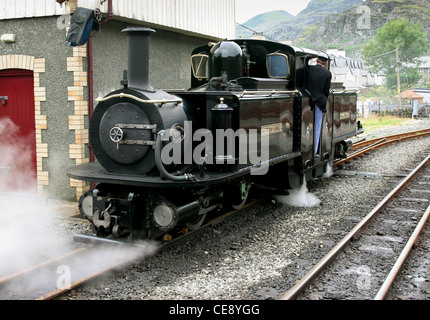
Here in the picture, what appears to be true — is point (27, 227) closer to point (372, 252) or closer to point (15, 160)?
point (15, 160)

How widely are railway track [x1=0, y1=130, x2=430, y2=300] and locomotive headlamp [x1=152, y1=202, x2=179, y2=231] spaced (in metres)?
0.37

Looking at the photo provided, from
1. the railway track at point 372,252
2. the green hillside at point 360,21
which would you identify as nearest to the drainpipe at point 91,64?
the railway track at point 372,252

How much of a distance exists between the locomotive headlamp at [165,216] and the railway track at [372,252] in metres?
1.49

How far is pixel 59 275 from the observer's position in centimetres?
491

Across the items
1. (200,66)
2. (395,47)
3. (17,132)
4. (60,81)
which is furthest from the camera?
(395,47)

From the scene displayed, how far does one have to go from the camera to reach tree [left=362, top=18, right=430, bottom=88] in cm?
8350

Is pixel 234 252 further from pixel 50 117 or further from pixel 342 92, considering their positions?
pixel 342 92

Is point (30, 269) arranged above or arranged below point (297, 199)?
below

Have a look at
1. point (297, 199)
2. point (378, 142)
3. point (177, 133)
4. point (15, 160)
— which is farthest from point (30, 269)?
point (378, 142)

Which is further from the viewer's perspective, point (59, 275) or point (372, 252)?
point (372, 252)

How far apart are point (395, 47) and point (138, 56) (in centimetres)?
8862

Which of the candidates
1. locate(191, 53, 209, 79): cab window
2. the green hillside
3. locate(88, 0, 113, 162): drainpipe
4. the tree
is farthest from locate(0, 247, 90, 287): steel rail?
the green hillside

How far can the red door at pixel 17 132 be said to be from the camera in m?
8.72
